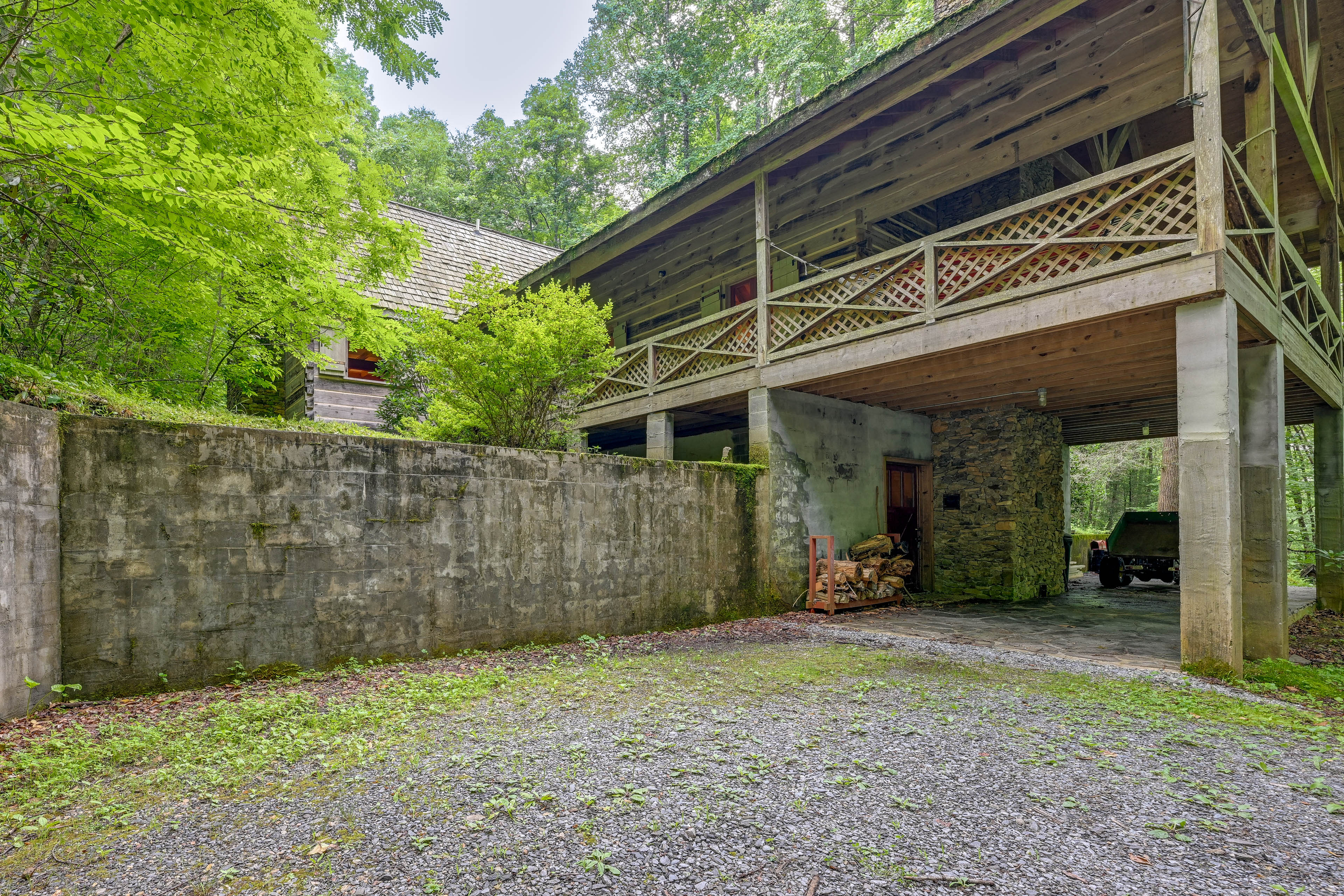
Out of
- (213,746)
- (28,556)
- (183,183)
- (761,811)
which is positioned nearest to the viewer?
(761,811)

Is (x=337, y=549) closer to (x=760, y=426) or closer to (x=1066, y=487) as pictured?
(x=760, y=426)

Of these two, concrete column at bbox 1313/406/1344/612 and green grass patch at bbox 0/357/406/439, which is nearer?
green grass patch at bbox 0/357/406/439

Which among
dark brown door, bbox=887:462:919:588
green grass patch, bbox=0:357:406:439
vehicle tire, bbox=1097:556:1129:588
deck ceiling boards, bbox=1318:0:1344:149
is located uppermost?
deck ceiling boards, bbox=1318:0:1344:149

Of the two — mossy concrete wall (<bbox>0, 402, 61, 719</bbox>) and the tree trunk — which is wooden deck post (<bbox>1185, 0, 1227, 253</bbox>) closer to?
mossy concrete wall (<bbox>0, 402, 61, 719</bbox>)

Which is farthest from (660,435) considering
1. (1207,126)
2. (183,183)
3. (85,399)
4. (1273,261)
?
(1273,261)

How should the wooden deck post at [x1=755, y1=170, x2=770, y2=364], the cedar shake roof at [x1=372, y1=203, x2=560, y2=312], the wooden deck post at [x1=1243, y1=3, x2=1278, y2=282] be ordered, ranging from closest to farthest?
the wooden deck post at [x1=1243, y1=3, x2=1278, y2=282], the wooden deck post at [x1=755, y1=170, x2=770, y2=364], the cedar shake roof at [x1=372, y1=203, x2=560, y2=312]

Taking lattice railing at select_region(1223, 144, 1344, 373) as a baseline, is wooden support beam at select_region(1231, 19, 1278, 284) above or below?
above

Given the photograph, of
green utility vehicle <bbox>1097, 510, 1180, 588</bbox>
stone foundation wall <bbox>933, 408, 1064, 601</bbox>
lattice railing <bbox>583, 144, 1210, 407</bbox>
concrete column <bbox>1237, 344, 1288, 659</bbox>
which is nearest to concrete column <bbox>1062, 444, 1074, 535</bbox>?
green utility vehicle <bbox>1097, 510, 1180, 588</bbox>

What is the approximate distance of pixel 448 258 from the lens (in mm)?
15141

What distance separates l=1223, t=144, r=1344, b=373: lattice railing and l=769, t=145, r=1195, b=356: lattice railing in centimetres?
45

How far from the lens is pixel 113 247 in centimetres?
616

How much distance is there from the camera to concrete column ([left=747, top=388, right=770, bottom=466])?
8.68 meters

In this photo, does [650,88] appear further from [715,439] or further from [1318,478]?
[1318,478]

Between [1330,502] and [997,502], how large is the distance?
171 inches
